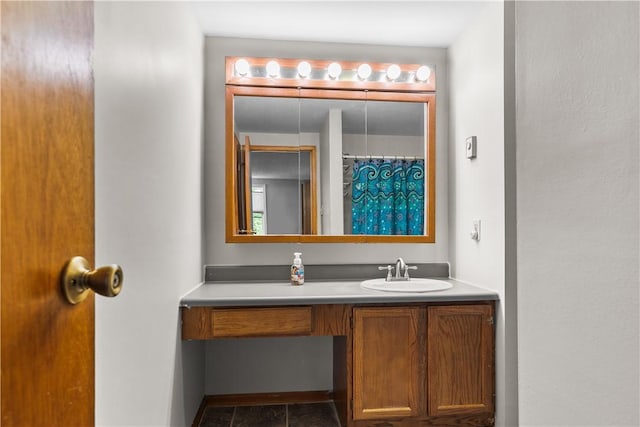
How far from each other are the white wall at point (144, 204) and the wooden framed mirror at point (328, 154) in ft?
1.44

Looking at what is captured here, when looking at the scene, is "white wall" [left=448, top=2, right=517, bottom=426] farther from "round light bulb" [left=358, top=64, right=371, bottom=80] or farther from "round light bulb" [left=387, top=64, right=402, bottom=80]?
"round light bulb" [left=358, top=64, right=371, bottom=80]

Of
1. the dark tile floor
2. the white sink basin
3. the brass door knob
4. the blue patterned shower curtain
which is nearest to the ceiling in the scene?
the blue patterned shower curtain

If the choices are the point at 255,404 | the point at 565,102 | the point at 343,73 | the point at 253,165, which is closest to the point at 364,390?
the point at 255,404

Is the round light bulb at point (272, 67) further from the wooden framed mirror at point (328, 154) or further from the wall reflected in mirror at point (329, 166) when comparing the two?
the wall reflected in mirror at point (329, 166)

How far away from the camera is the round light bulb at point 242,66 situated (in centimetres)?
235

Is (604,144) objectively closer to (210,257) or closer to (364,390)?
(364,390)

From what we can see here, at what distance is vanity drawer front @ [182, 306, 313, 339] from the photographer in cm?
180

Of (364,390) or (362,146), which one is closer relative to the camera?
(364,390)

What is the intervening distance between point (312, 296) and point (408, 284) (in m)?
0.65

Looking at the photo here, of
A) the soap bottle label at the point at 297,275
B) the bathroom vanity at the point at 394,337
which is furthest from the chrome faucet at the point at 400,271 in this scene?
the soap bottle label at the point at 297,275

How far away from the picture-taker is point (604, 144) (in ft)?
1.77

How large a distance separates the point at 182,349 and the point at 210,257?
2.12ft

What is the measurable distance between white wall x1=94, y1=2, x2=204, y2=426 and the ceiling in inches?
11.5

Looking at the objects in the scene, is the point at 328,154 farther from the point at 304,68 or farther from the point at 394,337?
the point at 394,337
